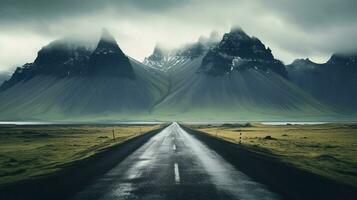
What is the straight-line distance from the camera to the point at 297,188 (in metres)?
14.5

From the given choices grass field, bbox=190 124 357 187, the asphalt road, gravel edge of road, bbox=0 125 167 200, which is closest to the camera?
the asphalt road

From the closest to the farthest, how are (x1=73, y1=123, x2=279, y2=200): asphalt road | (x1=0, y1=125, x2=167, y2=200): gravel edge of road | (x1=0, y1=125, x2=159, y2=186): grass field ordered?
(x1=73, y1=123, x2=279, y2=200): asphalt road < (x1=0, y1=125, x2=167, y2=200): gravel edge of road < (x1=0, y1=125, x2=159, y2=186): grass field

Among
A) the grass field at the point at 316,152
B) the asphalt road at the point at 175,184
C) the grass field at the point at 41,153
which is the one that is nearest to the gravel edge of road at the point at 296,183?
the asphalt road at the point at 175,184

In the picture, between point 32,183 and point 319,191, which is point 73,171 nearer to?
point 32,183

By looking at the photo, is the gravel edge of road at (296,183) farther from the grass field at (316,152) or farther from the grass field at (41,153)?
the grass field at (41,153)

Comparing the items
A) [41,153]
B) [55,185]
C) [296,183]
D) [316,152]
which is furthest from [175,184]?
[41,153]

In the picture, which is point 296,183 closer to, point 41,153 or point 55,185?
point 55,185

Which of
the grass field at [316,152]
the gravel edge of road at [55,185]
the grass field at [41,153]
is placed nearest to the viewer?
the gravel edge of road at [55,185]

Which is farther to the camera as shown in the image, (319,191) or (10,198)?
(319,191)

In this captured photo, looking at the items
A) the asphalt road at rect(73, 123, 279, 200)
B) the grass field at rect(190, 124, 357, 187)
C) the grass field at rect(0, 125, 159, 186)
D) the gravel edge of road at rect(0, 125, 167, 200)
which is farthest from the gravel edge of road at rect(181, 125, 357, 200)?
the grass field at rect(0, 125, 159, 186)

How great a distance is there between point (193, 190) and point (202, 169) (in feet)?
19.5

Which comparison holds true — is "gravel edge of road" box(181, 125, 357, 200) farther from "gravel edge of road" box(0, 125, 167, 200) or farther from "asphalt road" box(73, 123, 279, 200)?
"gravel edge of road" box(0, 125, 167, 200)

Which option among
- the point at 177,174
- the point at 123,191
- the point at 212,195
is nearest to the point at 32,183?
the point at 123,191

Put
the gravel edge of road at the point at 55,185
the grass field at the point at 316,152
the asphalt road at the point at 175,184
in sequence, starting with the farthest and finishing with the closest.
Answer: the grass field at the point at 316,152, the gravel edge of road at the point at 55,185, the asphalt road at the point at 175,184
